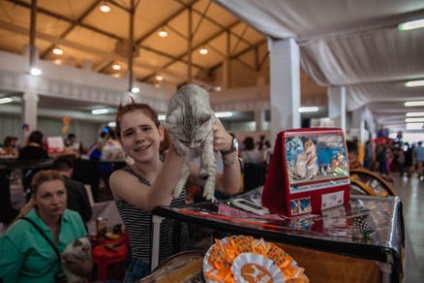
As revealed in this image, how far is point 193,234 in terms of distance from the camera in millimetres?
857

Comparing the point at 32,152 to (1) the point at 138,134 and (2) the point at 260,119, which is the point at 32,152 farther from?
(2) the point at 260,119

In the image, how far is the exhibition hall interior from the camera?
686 mm

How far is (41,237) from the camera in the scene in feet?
5.59

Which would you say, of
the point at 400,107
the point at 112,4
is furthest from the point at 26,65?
the point at 400,107

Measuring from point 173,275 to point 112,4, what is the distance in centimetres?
1093

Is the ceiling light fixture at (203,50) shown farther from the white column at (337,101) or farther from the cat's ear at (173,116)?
the cat's ear at (173,116)

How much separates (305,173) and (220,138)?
1.36 feet

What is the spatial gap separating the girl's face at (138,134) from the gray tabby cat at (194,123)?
259 millimetres

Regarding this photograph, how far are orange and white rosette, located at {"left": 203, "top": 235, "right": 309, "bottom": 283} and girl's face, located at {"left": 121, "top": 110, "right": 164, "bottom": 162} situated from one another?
0.31 metres

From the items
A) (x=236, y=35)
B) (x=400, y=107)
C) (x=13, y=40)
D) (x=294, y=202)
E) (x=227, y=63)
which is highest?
(x=236, y=35)

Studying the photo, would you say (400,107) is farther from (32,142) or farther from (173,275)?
(173,275)

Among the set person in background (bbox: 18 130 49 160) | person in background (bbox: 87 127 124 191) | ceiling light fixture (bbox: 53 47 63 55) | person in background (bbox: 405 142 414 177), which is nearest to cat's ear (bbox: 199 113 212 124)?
person in background (bbox: 405 142 414 177)

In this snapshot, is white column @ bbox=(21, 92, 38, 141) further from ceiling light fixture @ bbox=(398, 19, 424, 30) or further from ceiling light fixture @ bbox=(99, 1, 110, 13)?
ceiling light fixture @ bbox=(398, 19, 424, 30)

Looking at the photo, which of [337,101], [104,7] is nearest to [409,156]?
[337,101]
